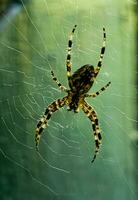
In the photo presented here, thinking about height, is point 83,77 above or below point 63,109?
above

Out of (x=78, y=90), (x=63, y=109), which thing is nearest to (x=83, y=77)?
(x=78, y=90)

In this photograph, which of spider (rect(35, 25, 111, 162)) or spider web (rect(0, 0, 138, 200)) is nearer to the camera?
spider (rect(35, 25, 111, 162))

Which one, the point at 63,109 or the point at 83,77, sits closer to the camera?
the point at 83,77

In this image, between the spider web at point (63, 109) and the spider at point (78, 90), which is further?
the spider web at point (63, 109)

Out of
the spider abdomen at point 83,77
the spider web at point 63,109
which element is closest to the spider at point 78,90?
the spider abdomen at point 83,77

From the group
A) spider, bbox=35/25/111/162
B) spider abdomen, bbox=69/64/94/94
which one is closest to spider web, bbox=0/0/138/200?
spider, bbox=35/25/111/162

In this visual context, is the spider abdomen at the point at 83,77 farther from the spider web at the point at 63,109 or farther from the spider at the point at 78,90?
the spider web at the point at 63,109

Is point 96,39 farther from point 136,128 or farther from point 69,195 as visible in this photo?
point 69,195

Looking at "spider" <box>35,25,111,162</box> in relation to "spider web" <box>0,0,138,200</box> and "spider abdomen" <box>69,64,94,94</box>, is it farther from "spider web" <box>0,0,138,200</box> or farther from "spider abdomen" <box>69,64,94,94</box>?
"spider web" <box>0,0,138,200</box>

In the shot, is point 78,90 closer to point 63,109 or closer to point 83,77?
point 83,77
